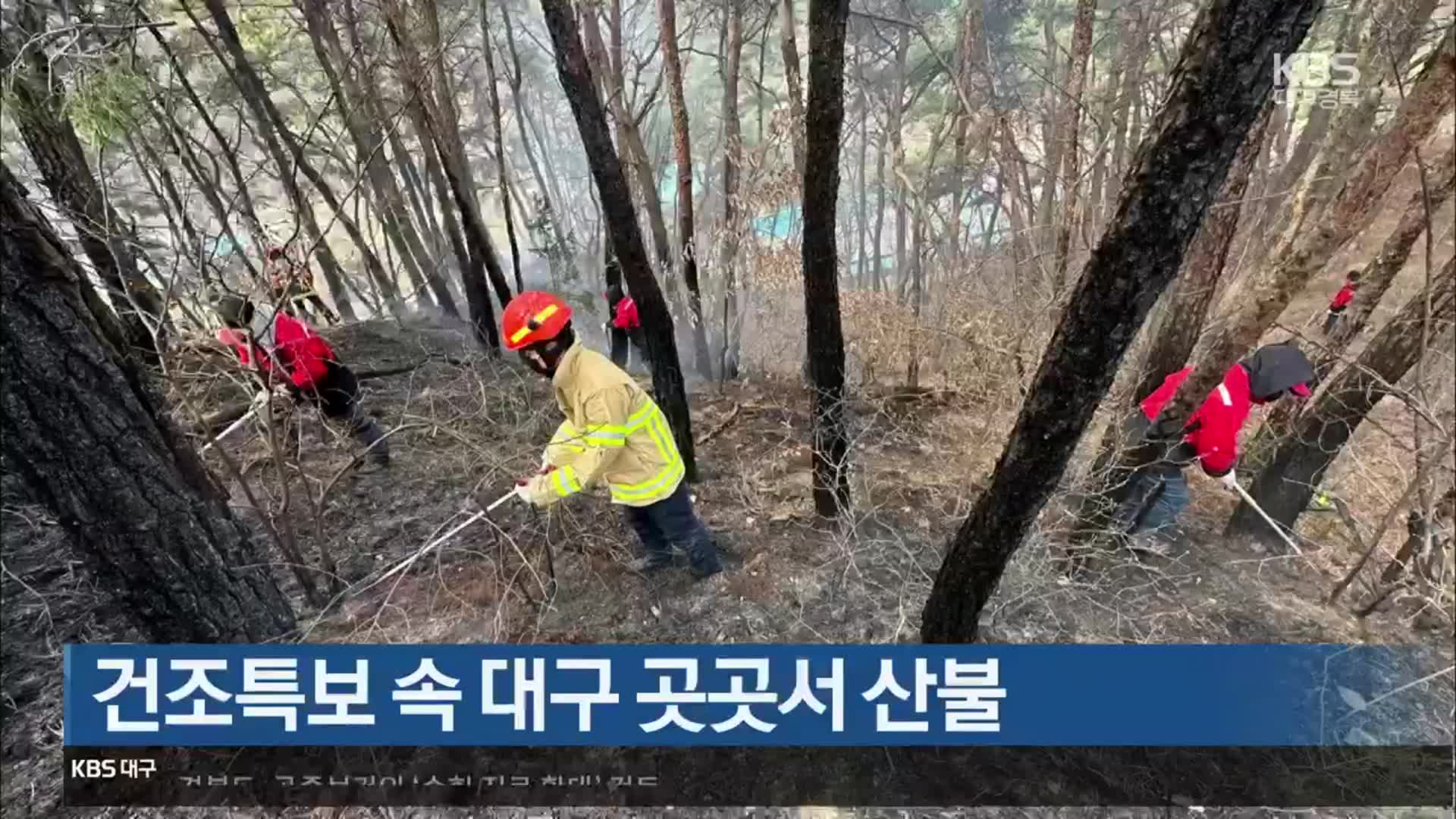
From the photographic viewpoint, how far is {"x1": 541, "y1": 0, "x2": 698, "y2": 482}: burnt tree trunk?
3289 mm

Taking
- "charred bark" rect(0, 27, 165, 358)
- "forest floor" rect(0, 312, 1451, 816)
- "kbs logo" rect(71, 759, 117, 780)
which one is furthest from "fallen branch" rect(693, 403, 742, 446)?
"kbs logo" rect(71, 759, 117, 780)

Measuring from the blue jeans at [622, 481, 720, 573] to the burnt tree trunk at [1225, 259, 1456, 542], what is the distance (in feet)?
10.6

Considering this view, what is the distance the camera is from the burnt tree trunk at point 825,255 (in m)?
2.91

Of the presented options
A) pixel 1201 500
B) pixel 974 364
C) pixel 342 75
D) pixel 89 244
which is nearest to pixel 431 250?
pixel 342 75

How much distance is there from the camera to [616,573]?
154 inches

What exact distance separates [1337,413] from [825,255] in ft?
11.0

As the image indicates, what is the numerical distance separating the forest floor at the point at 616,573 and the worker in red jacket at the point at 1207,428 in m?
0.34

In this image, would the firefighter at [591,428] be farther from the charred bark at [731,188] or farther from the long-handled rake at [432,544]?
the charred bark at [731,188]

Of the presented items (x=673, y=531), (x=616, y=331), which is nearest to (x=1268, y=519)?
(x=673, y=531)

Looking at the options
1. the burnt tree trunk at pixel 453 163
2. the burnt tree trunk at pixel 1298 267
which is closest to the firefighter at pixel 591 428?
the burnt tree trunk at pixel 453 163

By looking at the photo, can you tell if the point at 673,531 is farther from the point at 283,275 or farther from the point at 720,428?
the point at 720,428

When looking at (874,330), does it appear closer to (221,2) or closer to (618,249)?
(618,249)

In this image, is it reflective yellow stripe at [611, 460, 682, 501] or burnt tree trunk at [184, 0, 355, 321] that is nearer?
reflective yellow stripe at [611, 460, 682, 501]

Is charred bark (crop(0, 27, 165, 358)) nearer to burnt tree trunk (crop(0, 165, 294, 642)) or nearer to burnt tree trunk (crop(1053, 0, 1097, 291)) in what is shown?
burnt tree trunk (crop(0, 165, 294, 642))
